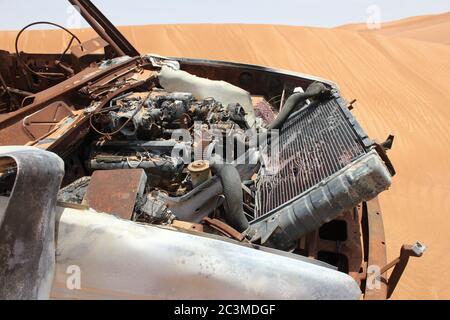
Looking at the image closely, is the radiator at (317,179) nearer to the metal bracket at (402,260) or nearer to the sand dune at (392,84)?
the metal bracket at (402,260)

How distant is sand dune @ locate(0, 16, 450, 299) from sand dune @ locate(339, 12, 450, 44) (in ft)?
29.5

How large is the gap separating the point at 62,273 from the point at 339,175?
163cm

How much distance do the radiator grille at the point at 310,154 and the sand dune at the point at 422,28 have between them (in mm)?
18237

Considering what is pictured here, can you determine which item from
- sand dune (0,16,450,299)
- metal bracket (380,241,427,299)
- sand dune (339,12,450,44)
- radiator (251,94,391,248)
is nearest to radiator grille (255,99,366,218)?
radiator (251,94,391,248)

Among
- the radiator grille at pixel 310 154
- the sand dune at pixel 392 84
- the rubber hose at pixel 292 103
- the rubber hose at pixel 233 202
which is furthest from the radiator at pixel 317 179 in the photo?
the sand dune at pixel 392 84

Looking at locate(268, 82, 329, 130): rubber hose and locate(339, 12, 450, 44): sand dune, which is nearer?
locate(268, 82, 329, 130): rubber hose

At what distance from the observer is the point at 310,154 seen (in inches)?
116

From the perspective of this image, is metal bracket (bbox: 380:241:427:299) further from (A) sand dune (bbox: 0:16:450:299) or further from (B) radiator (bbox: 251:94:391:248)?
(A) sand dune (bbox: 0:16:450:299)

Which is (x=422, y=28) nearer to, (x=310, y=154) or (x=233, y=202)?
(x=310, y=154)

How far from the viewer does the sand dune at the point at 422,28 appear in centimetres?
2020

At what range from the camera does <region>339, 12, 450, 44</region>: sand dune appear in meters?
20.2

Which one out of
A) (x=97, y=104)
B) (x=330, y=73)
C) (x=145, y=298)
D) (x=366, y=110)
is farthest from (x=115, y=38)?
(x=330, y=73)

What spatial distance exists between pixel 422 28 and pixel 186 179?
25.8m

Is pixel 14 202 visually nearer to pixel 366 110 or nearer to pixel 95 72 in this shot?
pixel 95 72
